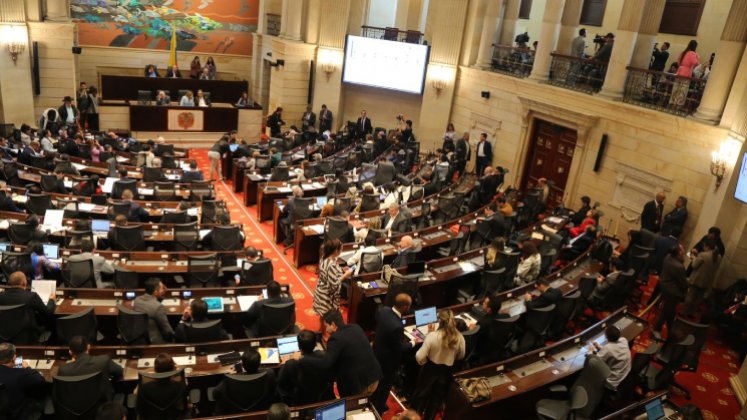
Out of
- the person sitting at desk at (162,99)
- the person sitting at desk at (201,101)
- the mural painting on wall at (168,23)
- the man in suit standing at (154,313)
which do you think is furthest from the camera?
the mural painting on wall at (168,23)

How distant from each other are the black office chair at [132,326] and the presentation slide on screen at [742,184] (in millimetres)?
9393

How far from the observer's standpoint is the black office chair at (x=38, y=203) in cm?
939

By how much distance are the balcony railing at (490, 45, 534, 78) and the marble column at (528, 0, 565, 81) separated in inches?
27.2

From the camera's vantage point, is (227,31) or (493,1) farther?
(227,31)

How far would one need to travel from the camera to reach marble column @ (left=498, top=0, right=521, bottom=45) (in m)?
16.9

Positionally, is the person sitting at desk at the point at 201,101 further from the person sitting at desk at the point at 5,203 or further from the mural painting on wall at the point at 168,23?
the person sitting at desk at the point at 5,203

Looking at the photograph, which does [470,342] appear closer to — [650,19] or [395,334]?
[395,334]

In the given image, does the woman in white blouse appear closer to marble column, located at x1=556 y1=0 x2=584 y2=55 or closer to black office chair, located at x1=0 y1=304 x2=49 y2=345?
black office chair, located at x1=0 y1=304 x2=49 y2=345

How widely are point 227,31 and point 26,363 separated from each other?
19278 millimetres

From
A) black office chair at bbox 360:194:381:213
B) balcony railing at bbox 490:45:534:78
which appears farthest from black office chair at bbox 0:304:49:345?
balcony railing at bbox 490:45:534:78

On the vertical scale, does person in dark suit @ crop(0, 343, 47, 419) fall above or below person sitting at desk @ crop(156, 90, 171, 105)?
below

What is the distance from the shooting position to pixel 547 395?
6371 millimetres

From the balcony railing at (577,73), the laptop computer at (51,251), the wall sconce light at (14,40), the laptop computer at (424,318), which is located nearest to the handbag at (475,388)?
the laptop computer at (424,318)

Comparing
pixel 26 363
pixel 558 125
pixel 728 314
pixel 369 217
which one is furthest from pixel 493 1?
pixel 26 363
